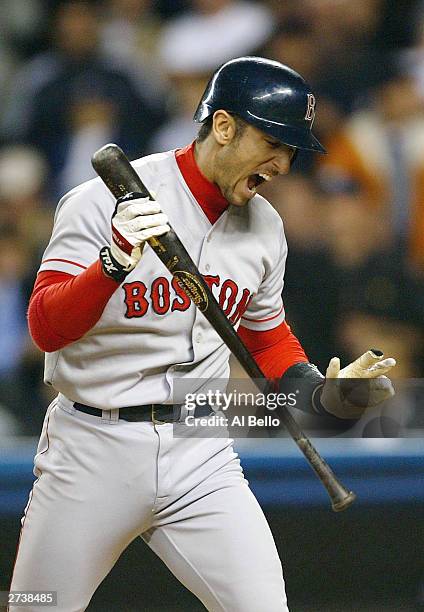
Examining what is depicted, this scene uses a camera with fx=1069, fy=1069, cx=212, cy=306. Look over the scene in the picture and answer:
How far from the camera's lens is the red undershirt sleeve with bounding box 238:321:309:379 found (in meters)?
2.32

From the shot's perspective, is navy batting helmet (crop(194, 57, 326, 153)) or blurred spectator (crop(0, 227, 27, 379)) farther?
blurred spectator (crop(0, 227, 27, 379))

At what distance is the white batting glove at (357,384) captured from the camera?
214 cm

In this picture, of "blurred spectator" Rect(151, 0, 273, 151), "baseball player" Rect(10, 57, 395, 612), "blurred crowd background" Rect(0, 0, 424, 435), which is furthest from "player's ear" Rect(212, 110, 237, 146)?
"blurred spectator" Rect(151, 0, 273, 151)

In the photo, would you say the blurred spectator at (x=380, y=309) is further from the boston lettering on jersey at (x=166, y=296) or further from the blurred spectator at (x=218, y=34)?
the boston lettering on jersey at (x=166, y=296)

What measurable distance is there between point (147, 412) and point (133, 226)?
442mm

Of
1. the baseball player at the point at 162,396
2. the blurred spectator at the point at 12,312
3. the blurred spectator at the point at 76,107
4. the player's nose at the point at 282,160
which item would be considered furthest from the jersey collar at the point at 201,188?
the blurred spectator at the point at 76,107

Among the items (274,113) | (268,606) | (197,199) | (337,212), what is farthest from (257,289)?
(337,212)

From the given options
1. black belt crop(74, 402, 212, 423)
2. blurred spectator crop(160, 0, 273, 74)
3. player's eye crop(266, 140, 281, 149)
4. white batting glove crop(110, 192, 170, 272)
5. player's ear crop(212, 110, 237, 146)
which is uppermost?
blurred spectator crop(160, 0, 273, 74)

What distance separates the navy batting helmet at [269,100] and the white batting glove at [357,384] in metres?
0.43

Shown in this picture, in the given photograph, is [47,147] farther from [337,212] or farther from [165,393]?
[165,393]

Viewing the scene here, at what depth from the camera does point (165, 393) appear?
6.88 ft

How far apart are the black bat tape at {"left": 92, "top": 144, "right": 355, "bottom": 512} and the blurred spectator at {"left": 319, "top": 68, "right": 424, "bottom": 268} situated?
1.77 metres

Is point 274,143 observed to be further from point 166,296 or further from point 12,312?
point 12,312

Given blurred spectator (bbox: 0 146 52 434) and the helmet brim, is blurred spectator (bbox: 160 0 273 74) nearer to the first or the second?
blurred spectator (bbox: 0 146 52 434)
